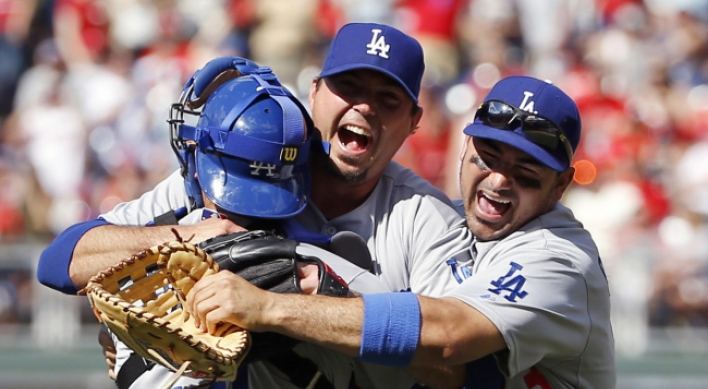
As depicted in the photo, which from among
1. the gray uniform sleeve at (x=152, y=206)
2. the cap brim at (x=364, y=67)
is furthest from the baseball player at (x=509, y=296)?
the gray uniform sleeve at (x=152, y=206)

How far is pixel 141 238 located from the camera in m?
3.44

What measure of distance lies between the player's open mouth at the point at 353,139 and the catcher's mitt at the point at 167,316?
0.98m

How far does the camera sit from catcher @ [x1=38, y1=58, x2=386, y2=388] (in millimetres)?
3279

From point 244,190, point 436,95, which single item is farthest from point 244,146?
point 436,95

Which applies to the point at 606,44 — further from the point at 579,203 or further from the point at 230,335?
the point at 230,335

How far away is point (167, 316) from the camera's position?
308cm

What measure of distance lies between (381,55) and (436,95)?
5290mm

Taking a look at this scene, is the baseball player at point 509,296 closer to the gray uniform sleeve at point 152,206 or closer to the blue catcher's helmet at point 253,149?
the blue catcher's helmet at point 253,149

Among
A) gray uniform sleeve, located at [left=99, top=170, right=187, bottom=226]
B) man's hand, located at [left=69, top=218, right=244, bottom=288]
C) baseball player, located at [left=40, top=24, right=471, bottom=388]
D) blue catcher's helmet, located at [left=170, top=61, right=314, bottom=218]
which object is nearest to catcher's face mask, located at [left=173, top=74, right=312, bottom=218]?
blue catcher's helmet, located at [left=170, top=61, right=314, bottom=218]

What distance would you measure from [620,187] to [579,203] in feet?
1.03

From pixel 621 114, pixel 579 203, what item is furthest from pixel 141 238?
pixel 621 114

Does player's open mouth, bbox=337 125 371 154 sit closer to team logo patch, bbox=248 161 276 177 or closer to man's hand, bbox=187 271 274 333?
team logo patch, bbox=248 161 276 177

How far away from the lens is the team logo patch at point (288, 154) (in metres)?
3.41

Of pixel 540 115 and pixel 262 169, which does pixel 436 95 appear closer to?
pixel 540 115
